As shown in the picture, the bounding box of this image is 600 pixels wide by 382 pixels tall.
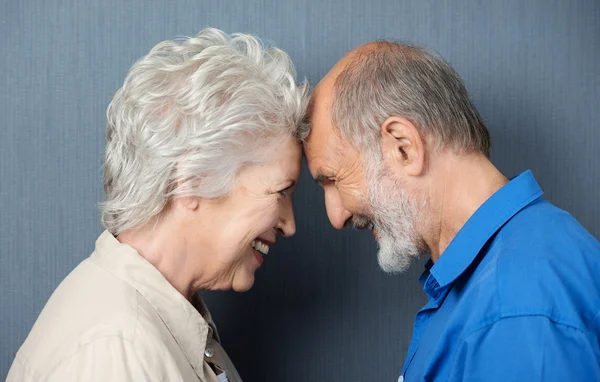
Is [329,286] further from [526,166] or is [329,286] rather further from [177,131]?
[177,131]

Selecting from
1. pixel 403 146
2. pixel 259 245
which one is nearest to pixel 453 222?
pixel 403 146

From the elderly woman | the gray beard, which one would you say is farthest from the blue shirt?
the elderly woman

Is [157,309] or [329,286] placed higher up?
[157,309]

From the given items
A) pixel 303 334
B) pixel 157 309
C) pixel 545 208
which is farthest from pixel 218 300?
pixel 545 208

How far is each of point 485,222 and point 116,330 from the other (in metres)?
0.66

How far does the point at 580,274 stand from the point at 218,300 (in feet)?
3.71

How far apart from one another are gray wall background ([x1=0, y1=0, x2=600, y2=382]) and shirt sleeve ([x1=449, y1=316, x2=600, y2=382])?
36.4 inches

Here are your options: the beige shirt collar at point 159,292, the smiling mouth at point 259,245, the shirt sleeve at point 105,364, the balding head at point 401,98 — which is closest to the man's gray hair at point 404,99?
the balding head at point 401,98

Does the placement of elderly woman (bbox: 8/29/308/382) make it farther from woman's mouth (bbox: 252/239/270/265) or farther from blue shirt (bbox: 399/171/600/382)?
blue shirt (bbox: 399/171/600/382)

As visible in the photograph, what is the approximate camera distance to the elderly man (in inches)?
41.2

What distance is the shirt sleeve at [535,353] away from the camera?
1013 millimetres

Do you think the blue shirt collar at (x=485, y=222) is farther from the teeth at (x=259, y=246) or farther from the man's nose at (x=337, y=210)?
the teeth at (x=259, y=246)

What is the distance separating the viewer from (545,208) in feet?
4.10

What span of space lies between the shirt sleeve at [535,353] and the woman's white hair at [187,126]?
59 cm
